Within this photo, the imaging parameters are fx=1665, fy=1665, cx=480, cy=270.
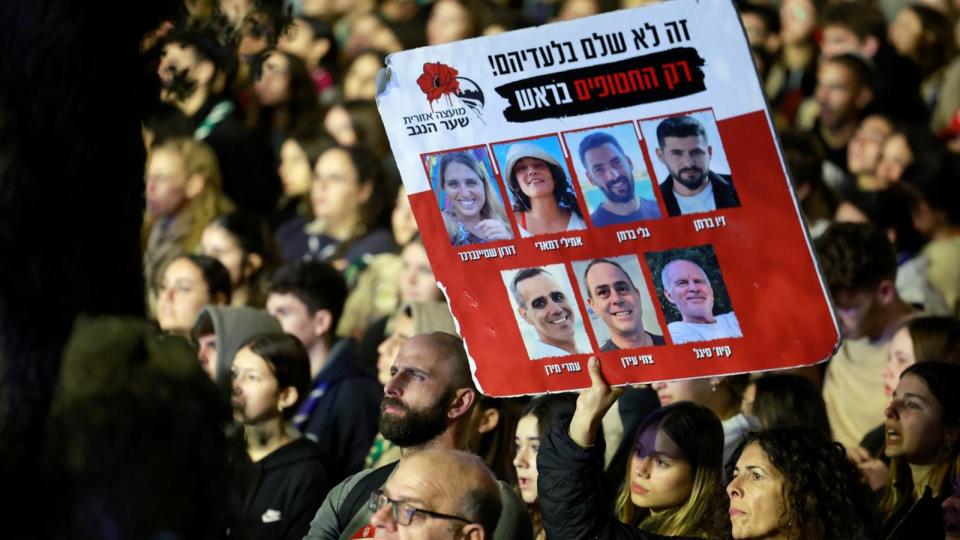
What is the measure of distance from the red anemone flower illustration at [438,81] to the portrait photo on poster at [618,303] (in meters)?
0.57

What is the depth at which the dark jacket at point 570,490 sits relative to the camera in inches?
179

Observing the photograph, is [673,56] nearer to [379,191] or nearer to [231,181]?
[379,191]

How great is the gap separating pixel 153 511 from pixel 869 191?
21.1 ft

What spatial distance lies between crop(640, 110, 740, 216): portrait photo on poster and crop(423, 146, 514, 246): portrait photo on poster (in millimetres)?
477

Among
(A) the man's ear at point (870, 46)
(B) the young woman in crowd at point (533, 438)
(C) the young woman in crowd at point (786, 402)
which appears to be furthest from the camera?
(A) the man's ear at point (870, 46)

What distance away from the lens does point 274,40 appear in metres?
5.79

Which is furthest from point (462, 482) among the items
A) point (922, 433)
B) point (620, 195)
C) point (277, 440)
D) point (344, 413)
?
point (344, 413)

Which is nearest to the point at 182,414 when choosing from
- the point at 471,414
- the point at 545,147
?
the point at 545,147

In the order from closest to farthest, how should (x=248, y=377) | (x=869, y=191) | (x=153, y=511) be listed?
(x=153, y=511)
(x=248, y=377)
(x=869, y=191)

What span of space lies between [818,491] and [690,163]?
1229 mm

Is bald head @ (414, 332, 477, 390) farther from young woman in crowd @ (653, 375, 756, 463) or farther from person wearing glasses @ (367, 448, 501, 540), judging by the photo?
young woman in crowd @ (653, 375, 756, 463)

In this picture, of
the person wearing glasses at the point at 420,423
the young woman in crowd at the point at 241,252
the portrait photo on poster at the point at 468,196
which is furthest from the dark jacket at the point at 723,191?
the young woman in crowd at the point at 241,252

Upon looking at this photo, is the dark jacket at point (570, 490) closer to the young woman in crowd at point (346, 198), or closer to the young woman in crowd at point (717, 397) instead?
the young woman in crowd at point (717, 397)

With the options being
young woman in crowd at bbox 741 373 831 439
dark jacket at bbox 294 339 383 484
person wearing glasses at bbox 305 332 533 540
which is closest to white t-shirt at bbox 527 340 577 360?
person wearing glasses at bbox 305 332 533 540
